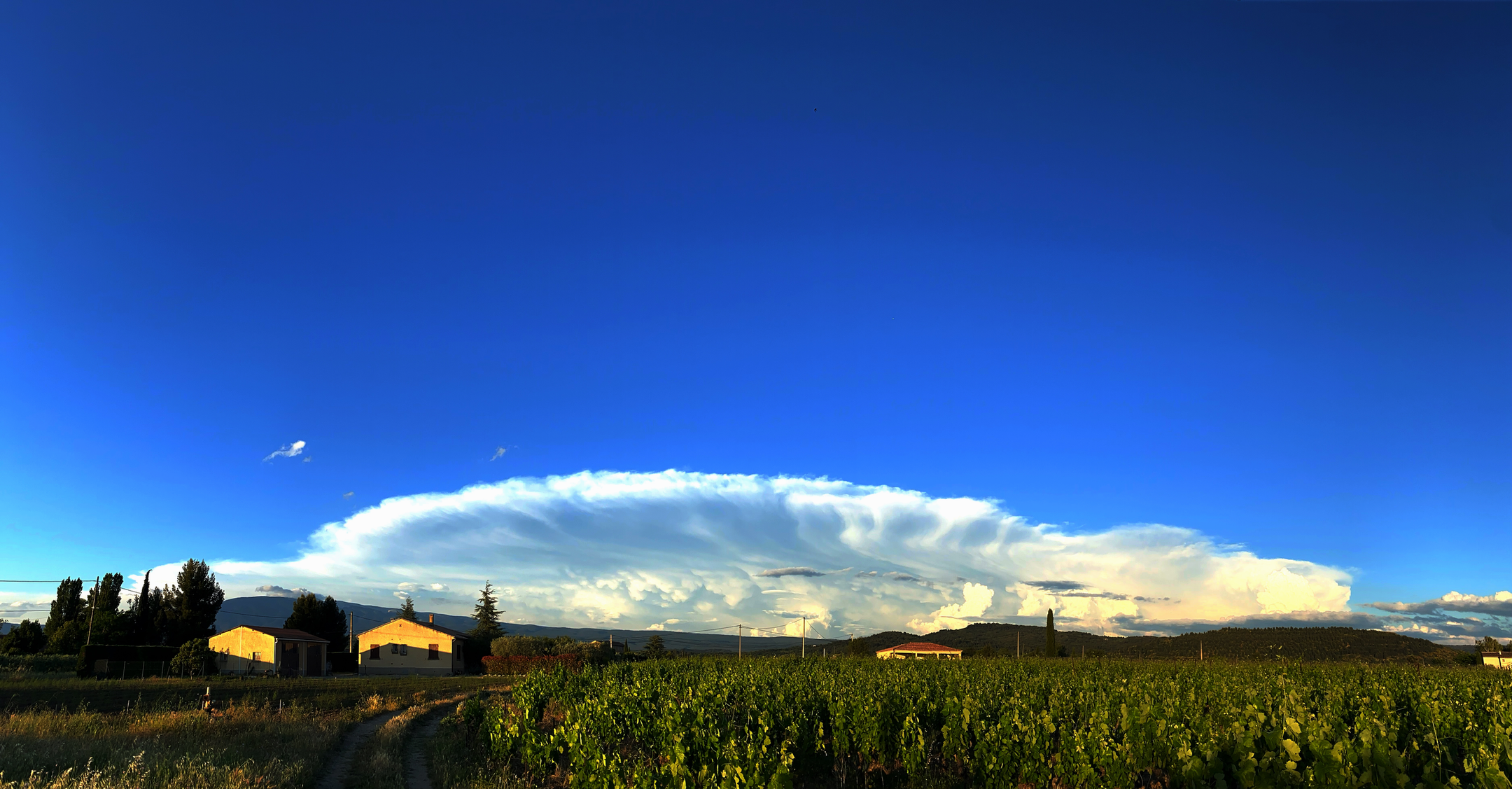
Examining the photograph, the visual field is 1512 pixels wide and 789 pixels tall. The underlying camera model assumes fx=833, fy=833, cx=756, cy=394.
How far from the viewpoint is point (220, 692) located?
126 ft

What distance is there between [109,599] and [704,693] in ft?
252

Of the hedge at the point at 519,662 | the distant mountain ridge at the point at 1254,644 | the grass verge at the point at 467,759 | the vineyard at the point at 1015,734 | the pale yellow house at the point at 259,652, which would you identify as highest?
the vineyard at the point at 1015,734

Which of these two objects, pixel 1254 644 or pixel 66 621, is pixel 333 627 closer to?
pixel 66 621

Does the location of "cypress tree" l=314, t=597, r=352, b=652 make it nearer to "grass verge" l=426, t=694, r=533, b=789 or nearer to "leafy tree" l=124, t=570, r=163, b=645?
"leafy tree" l=124, t=570, r=163, b=645

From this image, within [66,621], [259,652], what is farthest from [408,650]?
[66,621]

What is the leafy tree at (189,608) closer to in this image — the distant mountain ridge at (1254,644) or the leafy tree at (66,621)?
the leafy tree at (66,621)

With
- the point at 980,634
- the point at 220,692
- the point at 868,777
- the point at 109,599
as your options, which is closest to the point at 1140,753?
the point at 868,777

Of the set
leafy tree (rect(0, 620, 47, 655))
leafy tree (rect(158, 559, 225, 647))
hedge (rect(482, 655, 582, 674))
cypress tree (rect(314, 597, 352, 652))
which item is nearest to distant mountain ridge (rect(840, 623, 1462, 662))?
hedge (rect(482, 655, 582, 674))

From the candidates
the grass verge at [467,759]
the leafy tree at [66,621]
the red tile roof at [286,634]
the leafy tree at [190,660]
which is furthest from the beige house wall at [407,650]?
the grass verge at [467,759]

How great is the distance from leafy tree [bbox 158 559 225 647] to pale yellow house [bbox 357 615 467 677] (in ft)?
45.6

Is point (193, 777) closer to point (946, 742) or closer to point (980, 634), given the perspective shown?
point (946, 742)

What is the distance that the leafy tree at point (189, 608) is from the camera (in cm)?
7125

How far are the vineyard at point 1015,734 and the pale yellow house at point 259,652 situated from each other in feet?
150

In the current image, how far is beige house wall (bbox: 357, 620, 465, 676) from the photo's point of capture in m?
69.2
